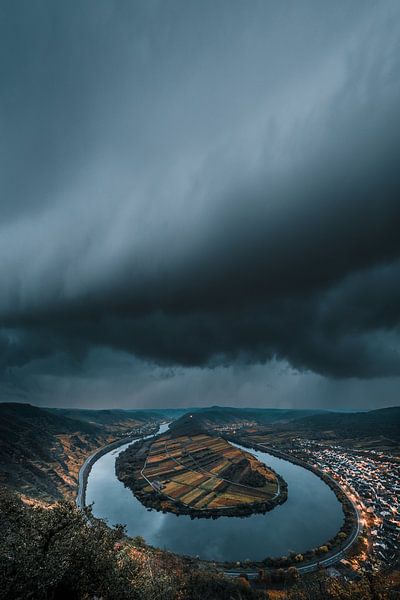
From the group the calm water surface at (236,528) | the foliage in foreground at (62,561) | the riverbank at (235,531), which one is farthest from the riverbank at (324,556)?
the foliage in foreground at (62,561)

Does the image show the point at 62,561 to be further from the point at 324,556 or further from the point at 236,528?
the point at 236,528

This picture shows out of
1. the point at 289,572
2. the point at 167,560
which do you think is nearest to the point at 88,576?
the point at 167,560

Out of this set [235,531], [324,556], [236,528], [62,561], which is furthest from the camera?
[236,528]

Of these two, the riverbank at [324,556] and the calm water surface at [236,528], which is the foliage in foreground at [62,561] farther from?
the calm water surface at [236,528]

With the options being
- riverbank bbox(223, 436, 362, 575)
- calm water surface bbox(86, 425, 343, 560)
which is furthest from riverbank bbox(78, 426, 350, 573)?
riverbank bbox(223, 436, 362, 575)

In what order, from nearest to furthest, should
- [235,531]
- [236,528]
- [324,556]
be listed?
[324,556]
[235,531]
[236,528]

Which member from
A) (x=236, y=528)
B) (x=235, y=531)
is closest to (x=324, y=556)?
(x=235, y=531)
